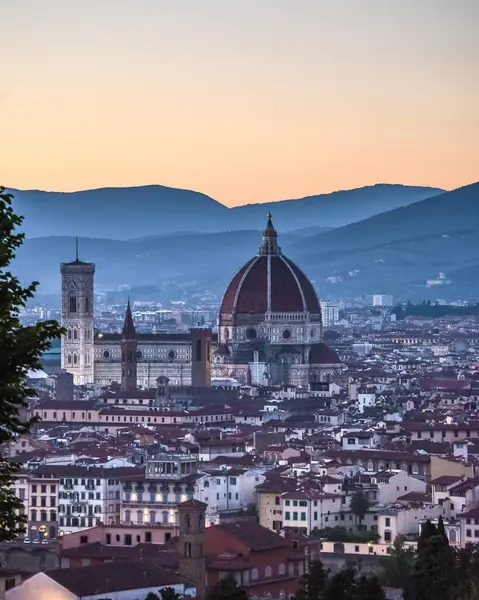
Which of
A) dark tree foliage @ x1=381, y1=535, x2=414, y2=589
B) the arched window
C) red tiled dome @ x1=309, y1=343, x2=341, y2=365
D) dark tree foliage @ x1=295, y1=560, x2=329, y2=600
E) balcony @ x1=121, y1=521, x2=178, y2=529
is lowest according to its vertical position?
dark tree foliage @ x1=381, y1=535, x2=414, y2=589

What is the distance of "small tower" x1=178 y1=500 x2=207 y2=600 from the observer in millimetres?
44406

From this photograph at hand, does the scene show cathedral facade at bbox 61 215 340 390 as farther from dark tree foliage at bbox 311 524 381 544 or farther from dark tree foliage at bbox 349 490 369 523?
dark tree foliage at bbox 311 524 381 544

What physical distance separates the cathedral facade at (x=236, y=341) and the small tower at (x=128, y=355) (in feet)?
0.15

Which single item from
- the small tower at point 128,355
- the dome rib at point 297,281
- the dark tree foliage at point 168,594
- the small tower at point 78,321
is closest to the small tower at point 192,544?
the dark tree foliage at point 168,594

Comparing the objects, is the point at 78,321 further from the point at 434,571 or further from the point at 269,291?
the point at 434,571

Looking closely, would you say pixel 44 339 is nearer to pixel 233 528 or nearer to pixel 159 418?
pixel 233 528

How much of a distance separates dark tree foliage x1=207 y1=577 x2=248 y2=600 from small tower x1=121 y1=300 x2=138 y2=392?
7677cm

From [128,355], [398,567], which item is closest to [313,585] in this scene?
[398,567]

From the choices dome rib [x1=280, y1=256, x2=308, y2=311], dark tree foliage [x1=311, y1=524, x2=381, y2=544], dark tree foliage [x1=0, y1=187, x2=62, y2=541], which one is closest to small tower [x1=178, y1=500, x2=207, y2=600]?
dark tree foliage [x1=311, y1=524, x2=381, y2=544]

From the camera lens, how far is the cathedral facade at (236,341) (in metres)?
124

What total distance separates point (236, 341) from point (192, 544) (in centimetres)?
8203

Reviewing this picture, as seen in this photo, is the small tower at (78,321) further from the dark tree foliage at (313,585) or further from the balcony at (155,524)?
the dark tree foliage at (313,585)

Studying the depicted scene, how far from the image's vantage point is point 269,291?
12800 cm

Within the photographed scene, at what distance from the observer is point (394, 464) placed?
218ft
